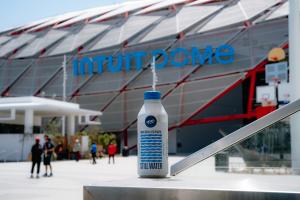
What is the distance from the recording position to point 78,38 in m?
53.2

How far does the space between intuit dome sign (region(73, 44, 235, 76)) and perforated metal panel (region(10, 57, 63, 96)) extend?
3.11 m

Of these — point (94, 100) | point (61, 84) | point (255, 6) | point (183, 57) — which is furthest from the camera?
point (61, 84)

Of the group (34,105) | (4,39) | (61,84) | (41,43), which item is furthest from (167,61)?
(4,39)

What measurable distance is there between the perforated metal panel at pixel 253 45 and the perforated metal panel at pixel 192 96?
30.5 inches

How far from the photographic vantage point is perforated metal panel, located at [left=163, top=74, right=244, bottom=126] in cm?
4472

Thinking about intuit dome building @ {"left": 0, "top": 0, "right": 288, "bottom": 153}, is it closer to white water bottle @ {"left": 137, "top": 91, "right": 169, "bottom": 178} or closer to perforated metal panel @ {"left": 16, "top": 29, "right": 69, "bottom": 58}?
perforated metal panel @ {"left": 16, "top": 29, "right": 69, "bottom": 58}

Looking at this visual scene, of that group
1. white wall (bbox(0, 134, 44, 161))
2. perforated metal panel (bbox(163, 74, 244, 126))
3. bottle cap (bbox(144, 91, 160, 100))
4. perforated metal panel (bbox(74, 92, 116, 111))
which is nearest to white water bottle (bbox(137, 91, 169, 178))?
bottle cap (bbox(144, 91, 160, 100))

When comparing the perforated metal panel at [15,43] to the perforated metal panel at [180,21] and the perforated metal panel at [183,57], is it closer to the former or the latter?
the perforated metal panel at [180,21]

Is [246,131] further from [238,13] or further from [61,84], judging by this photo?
[61,84]

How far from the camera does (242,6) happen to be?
47031 mm

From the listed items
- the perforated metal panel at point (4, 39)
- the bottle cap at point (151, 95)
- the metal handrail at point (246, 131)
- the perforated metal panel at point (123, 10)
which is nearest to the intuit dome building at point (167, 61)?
the perforated metal panel at point (123, 10)

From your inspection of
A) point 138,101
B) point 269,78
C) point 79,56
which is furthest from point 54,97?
point 269,78

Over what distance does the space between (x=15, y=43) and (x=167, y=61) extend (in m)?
21.8

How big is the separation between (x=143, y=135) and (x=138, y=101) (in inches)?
1659
